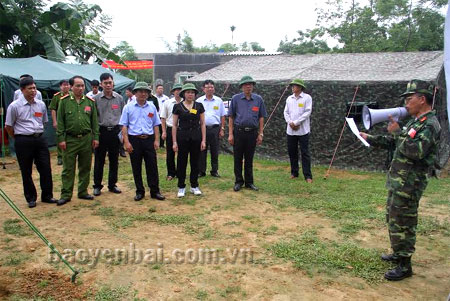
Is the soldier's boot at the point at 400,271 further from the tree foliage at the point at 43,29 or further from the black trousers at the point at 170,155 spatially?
the tree foliage at the point at 43,29

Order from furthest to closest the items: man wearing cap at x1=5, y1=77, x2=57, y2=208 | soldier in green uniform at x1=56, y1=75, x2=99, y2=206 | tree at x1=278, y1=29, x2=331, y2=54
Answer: tree at x1=278, y1=29, x2=331, y2=54 → soldier in green uniform at x1=56, y1=75, x2=99, y2=206 → man wearing cap at x1=5, y1=77, x2=57, y2=208

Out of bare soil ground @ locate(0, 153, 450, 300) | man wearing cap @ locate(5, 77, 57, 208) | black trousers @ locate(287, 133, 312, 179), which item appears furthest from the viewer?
black trousers @ locate(287, 133, 312, 179)

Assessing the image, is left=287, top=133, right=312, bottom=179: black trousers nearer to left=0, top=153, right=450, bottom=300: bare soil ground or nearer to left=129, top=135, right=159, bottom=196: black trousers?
left=0, top=153, right=450, bottom=300: bare soil ground

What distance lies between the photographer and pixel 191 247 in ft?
12.8

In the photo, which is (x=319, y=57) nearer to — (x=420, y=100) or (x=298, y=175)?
(x=298, y=175)

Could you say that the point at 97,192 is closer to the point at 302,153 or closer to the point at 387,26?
the point at 302,153

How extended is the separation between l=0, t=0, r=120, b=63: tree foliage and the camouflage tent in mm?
6225

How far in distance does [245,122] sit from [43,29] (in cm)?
1016

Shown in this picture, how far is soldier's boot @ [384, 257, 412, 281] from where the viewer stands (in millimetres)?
3232

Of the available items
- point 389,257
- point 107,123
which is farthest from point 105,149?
point 389,257

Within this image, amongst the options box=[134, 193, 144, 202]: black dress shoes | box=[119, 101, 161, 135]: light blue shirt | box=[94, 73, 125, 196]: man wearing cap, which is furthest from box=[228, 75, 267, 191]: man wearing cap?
box=[94, 73, 125, 196]: man wearing cap

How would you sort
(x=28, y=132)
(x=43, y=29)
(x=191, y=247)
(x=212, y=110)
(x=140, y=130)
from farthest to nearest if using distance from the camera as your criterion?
(x=43, y=29)
(x=212, y=110)
(x=140, y=130)
(x=28, y=132)
(x=191, y=247)

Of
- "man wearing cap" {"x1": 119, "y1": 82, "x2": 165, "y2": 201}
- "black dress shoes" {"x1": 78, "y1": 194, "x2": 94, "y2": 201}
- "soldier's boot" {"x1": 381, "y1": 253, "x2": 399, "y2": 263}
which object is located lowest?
"black dress shoes" {"x1": 78, "y1": 194, "x2": 94, "y2": 201}

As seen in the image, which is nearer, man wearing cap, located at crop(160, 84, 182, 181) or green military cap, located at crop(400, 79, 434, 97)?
green military cap, located at crop(400, 79, 434, 97)
